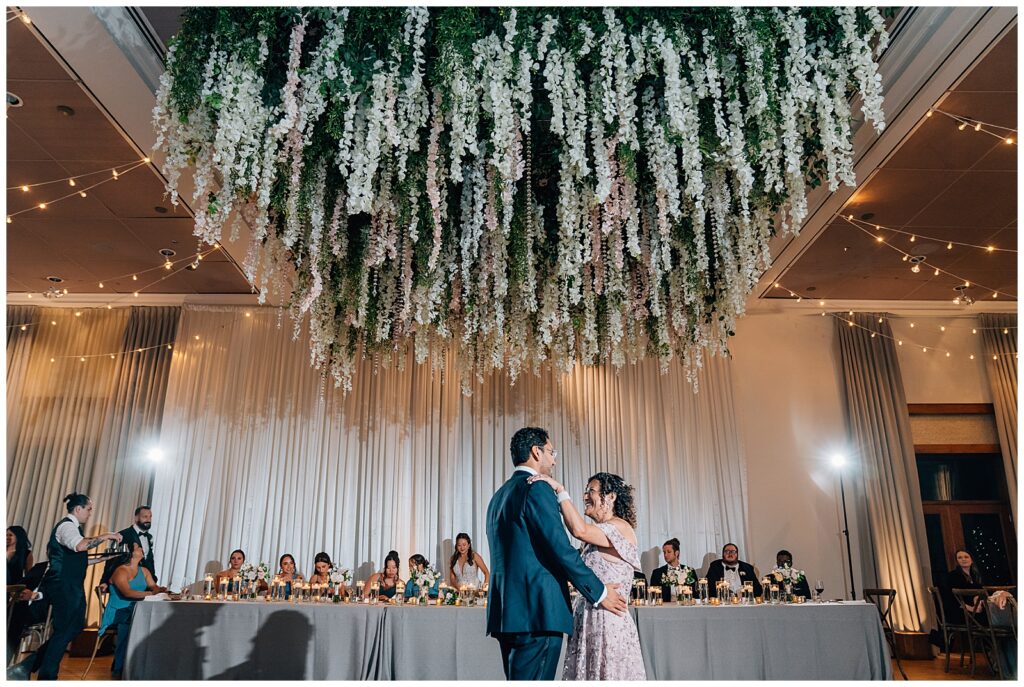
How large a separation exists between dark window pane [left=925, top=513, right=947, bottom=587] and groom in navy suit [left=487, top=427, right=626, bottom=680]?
291 inches

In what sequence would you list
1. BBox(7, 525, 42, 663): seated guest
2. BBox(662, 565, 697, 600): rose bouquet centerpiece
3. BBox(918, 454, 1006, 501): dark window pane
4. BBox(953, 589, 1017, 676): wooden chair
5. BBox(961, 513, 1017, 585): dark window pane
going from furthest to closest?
1. BBox(918, 454, 1006, 501): dark window pane
2. BBox(961, 513, 1017, 585): dark window pane
3. BBox(662, 565, 697, 600): rose bouquet centerpiece
4. BBox(953, 589, 1017, 676): wooden chair
5. BBox(7, 525, 42, 663): seated guest

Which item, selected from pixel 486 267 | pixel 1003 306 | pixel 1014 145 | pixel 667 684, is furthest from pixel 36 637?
pixel 1003 306

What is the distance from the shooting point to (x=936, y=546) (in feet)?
29.2

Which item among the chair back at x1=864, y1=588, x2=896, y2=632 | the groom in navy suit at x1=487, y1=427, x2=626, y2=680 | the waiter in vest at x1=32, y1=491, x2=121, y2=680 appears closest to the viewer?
the groom in navy suit at x1=487, y1=427, x2=626, y2=680

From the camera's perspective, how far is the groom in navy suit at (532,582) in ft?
10.1

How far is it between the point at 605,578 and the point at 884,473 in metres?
6.46

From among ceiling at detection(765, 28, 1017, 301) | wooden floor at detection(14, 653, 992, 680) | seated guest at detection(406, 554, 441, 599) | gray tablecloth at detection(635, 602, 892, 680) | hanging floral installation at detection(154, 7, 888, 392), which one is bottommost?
wooden floor at detection(14, 653, 992, 680)

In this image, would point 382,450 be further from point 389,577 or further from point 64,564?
point 64,564

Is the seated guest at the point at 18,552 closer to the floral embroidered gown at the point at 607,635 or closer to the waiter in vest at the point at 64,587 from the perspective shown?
the waiter in vest at the point at 64,587

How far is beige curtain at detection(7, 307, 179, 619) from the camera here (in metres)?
8.23

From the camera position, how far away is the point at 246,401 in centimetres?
866

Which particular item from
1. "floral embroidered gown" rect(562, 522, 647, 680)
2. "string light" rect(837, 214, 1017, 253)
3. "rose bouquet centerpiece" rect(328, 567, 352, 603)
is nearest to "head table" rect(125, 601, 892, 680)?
"rose bouquet centerpiece" rect(328, 567, 352, 603)

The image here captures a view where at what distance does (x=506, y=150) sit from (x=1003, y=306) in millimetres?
8322

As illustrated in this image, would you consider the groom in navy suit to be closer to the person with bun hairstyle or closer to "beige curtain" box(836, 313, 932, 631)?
the person with bun hairstyle
